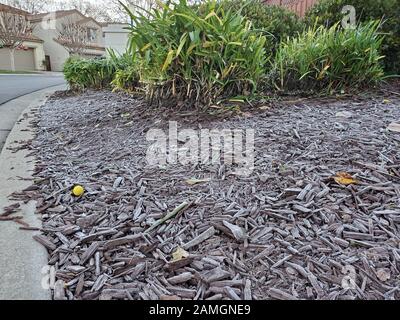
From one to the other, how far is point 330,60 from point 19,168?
8.94ft

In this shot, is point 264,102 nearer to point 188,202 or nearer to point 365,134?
point 365,134

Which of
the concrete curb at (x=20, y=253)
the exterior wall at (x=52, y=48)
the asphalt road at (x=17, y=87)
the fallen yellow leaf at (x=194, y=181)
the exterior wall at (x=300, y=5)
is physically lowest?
the concrete curb at (x=20, y=253)

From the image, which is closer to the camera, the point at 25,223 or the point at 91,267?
the point at 91,267

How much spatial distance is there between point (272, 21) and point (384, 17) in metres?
1.32

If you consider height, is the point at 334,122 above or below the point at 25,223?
above

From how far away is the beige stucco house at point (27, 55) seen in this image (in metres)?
25.0

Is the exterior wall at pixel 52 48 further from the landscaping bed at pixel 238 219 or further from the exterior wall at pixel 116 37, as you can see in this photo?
the landscaping bed at pixel 238 219

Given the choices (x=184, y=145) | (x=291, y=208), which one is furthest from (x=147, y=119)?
(x=291, y=208)

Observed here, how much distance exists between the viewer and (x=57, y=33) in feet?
95.3

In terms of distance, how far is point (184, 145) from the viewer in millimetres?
2070

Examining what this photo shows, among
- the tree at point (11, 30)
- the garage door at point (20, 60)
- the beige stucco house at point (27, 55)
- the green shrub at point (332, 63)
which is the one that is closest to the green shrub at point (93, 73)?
the green shrub at point (332, 63)

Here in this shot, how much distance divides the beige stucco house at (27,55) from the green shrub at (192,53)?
88.9ft

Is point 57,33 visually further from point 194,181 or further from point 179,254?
point 179,254
